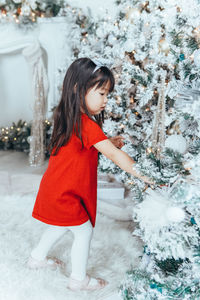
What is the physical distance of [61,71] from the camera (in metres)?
2.45

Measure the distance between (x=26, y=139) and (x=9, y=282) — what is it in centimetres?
153

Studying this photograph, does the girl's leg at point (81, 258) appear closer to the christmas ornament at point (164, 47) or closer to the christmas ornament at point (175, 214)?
the christmas ornament at point (175, 214)

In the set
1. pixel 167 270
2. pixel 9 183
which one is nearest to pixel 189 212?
pixel 167 270

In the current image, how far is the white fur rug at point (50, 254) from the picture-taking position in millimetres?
1330

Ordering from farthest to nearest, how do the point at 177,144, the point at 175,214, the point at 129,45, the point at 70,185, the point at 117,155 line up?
the point at 129,45 < the point at 70,185 < the point at 117,155 < the point at 177,144 < the point at 175,214

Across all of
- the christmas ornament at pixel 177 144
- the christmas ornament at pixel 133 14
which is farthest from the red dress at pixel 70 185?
the christmas ornament at pixel 133 14

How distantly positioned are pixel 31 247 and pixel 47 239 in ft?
0.99

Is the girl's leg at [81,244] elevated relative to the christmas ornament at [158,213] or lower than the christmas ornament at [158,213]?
lower

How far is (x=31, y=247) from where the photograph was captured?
5.39ft

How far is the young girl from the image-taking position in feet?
3.93

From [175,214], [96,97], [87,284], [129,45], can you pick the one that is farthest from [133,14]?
[87,284]

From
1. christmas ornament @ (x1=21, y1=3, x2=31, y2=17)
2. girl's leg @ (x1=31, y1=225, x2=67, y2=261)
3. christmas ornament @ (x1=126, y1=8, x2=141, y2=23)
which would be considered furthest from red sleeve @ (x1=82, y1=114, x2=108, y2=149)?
christmas ornament @ (x1=21, y1=3, x2=31, y2=17)

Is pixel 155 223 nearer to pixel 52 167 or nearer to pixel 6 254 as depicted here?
pixel 52 167

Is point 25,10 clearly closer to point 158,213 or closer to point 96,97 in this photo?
point 96,97
